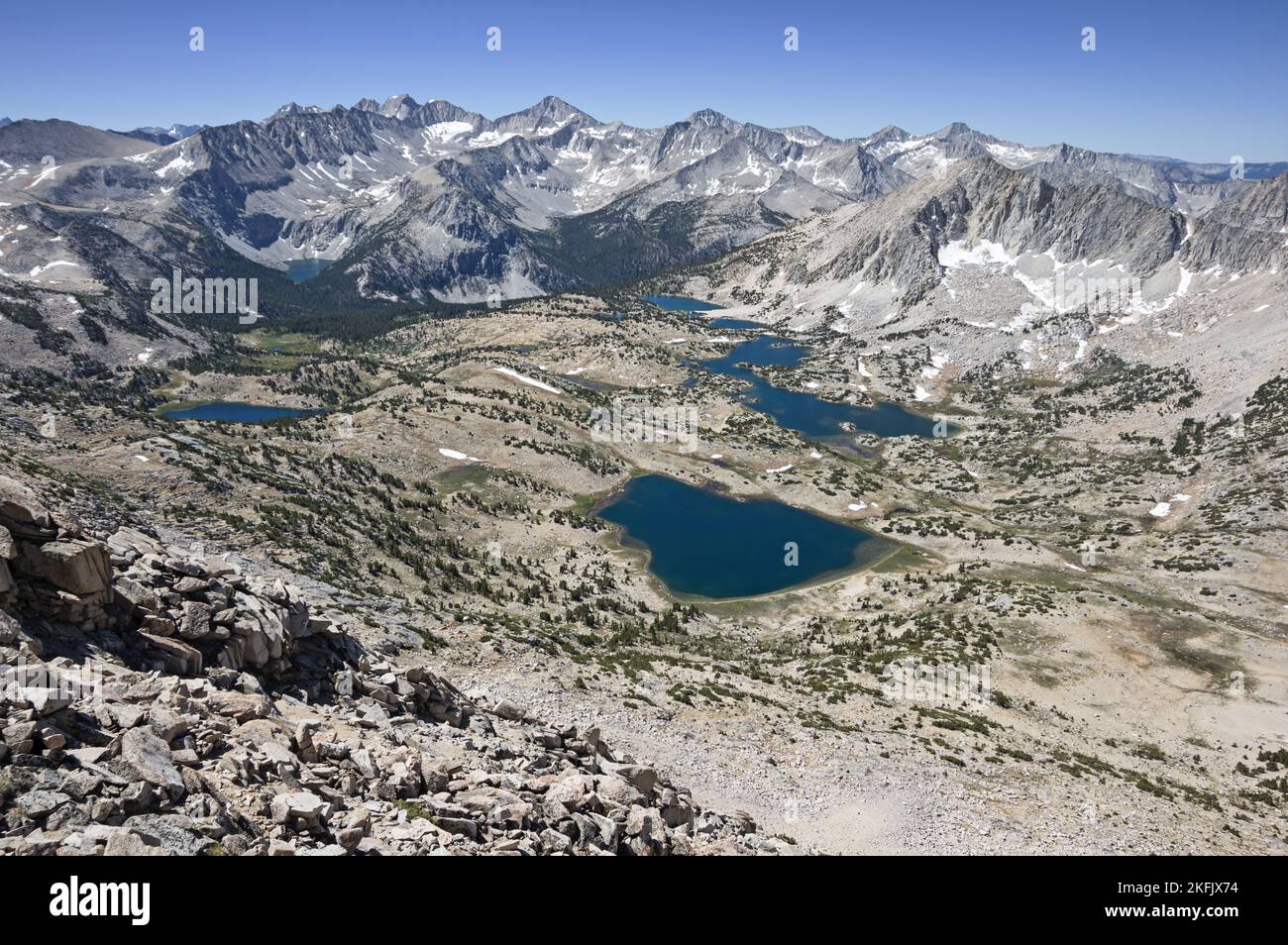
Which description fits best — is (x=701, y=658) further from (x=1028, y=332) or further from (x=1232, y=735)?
(x=1028, y=332)

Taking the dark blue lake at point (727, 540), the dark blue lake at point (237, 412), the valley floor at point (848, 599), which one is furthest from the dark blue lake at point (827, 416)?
the dark blue lake at point (237, 412)

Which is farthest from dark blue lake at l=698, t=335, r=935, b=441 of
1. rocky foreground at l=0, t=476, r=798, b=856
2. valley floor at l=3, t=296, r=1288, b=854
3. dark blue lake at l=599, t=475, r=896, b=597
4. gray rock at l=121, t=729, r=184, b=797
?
gray rock at l=121, t=729, r=184, b=797

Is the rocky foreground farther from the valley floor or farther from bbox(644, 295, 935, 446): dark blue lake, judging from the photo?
bbox(644, 295, 935, 446): dark blue lake

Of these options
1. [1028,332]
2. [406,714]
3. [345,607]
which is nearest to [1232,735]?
[406,714]

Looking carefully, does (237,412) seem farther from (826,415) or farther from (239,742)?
(239,742)

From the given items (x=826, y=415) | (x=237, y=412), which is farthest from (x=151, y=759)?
(x=237, y=412)
